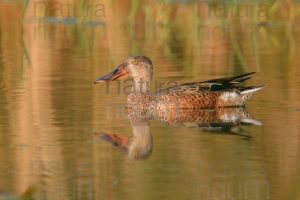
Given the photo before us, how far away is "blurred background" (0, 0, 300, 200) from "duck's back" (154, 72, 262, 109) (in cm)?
21

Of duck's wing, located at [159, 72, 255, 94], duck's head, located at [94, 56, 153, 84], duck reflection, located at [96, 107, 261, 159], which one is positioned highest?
duck's head, located at [94, 56, 153, 84]

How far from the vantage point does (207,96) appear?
40.3 feet

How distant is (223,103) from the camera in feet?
40.5

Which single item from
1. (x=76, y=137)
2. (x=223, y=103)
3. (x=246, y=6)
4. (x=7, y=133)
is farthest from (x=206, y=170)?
(x=246, y=6)

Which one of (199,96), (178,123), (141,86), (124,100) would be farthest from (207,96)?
(178,123)

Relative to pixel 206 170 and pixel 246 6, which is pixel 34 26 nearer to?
pixel 246 6

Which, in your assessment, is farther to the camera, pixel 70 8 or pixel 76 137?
pixel 70 8

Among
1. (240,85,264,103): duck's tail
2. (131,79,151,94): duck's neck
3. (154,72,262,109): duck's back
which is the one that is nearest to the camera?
(240,85,264,103): duck's tail

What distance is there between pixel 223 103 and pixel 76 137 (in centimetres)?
269

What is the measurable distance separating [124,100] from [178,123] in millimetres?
1817

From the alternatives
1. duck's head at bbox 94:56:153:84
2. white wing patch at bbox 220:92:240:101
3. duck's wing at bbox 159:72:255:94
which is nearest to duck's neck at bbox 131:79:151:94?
duck's head at bbox 94:56:153:84

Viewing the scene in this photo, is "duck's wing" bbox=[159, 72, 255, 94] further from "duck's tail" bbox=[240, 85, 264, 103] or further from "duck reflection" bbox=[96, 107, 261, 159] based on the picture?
"duck reflection" bbox=[96, 107, 261, 159]

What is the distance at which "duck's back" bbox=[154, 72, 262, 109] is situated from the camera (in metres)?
12.2

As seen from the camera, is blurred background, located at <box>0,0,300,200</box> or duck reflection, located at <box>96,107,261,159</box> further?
duck reflection, located at <box>96,107,261,159</box>
